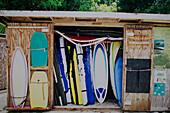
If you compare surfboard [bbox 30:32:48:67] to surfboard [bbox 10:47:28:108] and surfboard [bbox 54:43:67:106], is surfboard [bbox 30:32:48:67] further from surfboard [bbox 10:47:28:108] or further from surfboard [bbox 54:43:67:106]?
surfboard [bbox 54:43:67:106]

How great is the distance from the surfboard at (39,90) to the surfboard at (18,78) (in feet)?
0.64

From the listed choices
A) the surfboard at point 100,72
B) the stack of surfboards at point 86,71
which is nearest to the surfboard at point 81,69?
the stack of surfboards at point 86,71

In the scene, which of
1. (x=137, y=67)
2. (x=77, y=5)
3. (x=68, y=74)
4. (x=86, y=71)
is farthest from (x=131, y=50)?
(x=77, y=5)

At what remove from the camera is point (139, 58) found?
312 cm

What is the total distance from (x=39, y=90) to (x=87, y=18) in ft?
7.46


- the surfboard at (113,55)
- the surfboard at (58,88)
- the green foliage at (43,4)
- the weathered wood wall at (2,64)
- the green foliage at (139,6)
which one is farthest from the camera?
the green foliage at (139,6)

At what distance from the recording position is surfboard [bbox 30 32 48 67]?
305 cm

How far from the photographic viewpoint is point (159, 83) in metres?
3.17

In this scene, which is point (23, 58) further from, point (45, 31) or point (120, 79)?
point (120, 79)

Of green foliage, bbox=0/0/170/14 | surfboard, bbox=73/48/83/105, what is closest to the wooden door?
surfboard, bbox=73/48/83/105

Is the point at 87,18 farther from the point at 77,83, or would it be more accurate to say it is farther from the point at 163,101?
the point at 163,101

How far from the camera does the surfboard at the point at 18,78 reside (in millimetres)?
3039

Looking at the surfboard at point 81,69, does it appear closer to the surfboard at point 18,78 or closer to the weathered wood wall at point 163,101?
the surfboard at point 18,78

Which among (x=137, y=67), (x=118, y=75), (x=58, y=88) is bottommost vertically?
(x=58, y=88)
